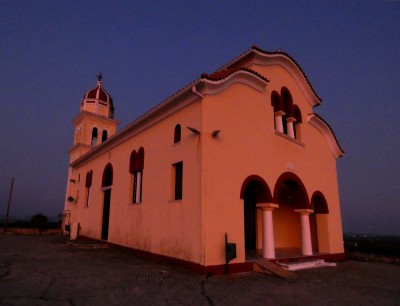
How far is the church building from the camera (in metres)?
8.97

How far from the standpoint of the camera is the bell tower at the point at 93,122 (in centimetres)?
2514

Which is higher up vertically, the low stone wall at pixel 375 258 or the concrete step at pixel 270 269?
the concrete step at pixel 270 269

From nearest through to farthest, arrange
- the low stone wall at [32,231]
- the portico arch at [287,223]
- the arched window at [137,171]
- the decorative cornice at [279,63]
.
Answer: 1. the decorative cornice at [279,63]
2. the arched window at [137,171]
3. the portico arch at [287,223]
4. the low stone wall at [32,231]

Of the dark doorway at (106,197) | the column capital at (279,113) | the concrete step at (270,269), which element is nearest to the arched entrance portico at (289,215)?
the column capital at (279,113)

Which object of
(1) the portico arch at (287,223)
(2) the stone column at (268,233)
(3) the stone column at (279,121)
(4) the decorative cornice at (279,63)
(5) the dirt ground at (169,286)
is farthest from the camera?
(1) the portico arch at (287,223)

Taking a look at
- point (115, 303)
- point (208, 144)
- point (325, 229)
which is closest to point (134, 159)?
point (208, 144)

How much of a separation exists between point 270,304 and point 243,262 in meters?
3.32

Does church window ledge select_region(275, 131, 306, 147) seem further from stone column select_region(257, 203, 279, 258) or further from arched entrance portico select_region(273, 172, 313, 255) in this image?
stone column select_region(257, 203, 279, 258)

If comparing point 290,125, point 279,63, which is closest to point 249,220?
point 290,125

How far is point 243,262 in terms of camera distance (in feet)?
29.5

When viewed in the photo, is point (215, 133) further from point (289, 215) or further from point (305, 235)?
point (289, 215)

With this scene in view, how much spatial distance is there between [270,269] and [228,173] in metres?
3.12

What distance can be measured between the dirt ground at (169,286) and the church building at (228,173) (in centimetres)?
115

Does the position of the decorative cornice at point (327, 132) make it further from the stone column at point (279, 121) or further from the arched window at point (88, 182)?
the arched window at point (88, 182)
